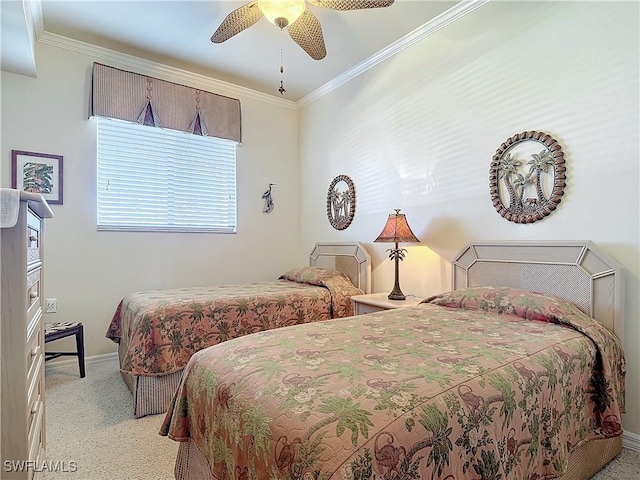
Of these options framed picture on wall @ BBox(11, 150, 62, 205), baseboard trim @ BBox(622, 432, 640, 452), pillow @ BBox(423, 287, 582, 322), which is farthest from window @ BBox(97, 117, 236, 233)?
baseboard trim @ BBox(622, 432, 640, 452)

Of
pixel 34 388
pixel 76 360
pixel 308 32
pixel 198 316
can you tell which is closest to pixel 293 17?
pixel 308 32

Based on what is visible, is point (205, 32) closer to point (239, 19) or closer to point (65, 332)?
point (239, 19)

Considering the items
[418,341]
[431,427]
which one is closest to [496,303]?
[418,341]

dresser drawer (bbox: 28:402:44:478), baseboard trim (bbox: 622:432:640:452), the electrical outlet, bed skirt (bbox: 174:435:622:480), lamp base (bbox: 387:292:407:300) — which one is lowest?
baseboard trim (bbox: 622:432:640:452)

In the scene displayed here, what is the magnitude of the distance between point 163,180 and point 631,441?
159 inches

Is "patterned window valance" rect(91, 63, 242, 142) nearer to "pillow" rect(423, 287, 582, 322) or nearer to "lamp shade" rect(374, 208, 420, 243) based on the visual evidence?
"lamp shade" rect(374, 208, 420, 243)

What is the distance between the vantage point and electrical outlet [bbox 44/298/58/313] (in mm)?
2912

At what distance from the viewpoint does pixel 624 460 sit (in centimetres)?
175

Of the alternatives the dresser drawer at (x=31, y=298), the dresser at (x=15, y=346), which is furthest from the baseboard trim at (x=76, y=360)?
the dresser at (x=15, y=346)

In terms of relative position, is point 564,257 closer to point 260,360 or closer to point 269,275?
point 260,360

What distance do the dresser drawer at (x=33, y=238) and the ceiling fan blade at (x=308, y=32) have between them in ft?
6.21

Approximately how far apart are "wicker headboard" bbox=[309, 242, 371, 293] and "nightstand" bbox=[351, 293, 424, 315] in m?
0.43

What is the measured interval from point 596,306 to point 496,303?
514 mm

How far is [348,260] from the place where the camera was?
3582 mm
